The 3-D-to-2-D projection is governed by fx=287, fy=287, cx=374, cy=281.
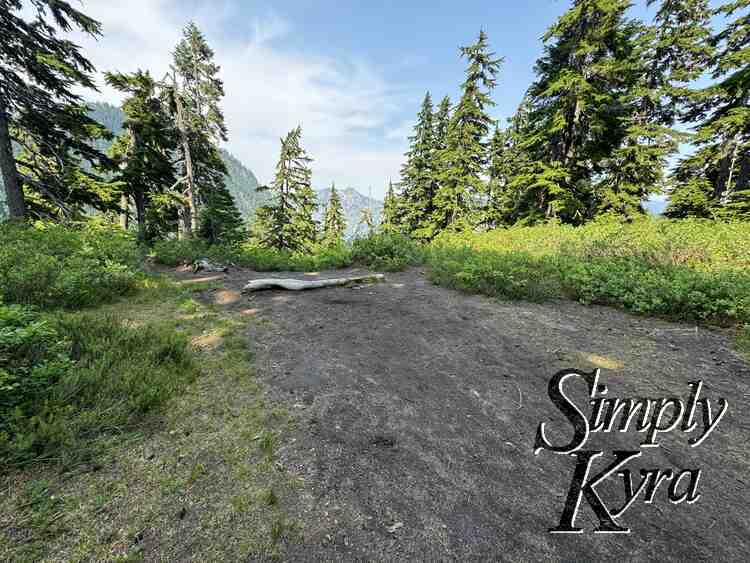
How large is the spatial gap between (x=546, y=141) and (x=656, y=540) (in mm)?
24386

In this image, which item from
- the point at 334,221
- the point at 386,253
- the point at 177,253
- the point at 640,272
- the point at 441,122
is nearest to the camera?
the point at 640,272

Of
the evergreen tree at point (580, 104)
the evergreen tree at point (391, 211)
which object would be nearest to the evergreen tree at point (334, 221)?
the evergreen tree at point (391, 211)

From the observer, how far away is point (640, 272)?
7.97 meters

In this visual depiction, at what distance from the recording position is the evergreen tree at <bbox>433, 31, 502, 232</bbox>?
20719mm

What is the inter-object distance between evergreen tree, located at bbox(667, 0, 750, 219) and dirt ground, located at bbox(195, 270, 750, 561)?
16.2 m

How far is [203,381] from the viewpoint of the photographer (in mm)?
3752

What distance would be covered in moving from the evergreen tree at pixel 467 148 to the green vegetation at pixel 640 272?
1043 centimetres

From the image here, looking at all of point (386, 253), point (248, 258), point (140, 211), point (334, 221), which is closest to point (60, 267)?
point (248, 258)

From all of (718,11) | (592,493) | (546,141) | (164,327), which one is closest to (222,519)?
(592,493)

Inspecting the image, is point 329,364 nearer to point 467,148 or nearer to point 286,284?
point 286,284

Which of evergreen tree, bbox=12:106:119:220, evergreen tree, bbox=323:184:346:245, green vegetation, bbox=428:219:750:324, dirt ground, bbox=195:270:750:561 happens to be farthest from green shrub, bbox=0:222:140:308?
evergreen tree, bbox=323:184:346:245

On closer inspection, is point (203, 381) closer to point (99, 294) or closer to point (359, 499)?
point (359, 499)

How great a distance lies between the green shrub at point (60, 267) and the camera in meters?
5.54

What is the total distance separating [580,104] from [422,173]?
41.2 feet
